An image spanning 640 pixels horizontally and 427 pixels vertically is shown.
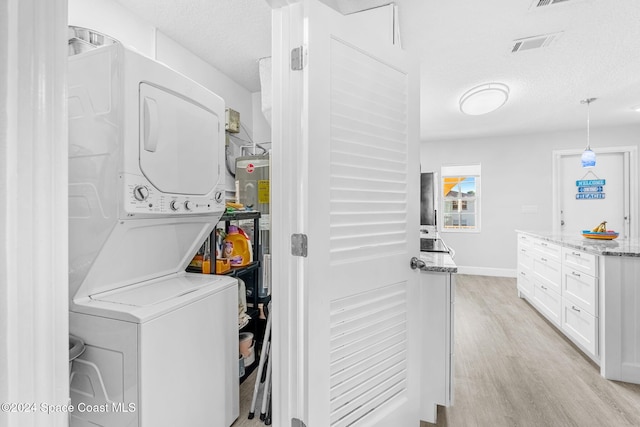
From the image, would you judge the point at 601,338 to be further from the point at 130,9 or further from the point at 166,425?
the point at 130,9

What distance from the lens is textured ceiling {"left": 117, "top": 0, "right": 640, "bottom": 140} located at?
2057mm

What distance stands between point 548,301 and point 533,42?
2.42 m

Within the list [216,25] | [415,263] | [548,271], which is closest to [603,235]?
[548,271]

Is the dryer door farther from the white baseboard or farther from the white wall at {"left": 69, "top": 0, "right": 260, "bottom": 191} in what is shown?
the white baseboard

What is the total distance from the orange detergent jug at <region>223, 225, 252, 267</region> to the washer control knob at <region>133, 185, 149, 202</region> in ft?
2.58

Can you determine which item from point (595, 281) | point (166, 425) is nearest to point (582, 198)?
point (595, 281)

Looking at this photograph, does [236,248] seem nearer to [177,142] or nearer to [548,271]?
[177,142]

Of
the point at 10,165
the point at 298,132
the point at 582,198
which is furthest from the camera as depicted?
the point at 582,198

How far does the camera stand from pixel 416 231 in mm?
1591

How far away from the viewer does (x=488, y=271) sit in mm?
5316

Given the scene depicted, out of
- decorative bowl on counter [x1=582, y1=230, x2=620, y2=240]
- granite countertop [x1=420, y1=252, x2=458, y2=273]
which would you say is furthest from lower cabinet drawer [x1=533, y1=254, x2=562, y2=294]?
granite countertop [x1=420, y1=252, x2=458, y2=273]

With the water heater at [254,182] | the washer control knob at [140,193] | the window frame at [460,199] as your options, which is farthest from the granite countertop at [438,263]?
the window frame at [460,199]

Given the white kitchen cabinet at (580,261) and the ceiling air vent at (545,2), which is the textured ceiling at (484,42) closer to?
the ceiling air vent at (545,2)

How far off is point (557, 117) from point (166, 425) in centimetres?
545
